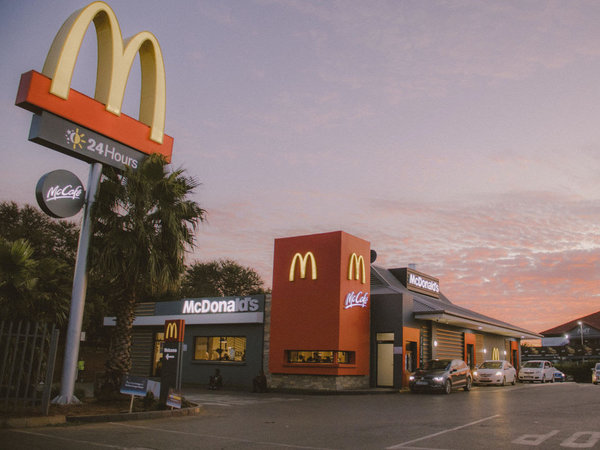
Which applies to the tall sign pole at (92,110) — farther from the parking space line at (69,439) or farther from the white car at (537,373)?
the white car at (537,373)

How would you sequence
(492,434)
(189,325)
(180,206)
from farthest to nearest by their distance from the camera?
(189,325) < (180,206) < (492,434)

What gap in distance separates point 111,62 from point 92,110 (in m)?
1.58

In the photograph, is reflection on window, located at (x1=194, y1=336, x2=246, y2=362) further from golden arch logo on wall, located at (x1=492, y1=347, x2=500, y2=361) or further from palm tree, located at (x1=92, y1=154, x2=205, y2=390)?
golden arch logo on wall, located at (x1=492, y1=347, x2=500, y2=361)

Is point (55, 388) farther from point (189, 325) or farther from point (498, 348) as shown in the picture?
point (498, 348)

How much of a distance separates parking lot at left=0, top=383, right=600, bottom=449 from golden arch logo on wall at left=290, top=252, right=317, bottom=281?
10531 mm

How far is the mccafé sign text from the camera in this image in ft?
91.1

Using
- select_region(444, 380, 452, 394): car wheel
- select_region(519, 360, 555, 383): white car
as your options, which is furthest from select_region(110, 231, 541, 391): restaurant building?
select_region(519, 360, 555, 383): white car

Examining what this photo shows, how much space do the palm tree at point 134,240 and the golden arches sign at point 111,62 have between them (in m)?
2.03

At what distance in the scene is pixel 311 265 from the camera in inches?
1008

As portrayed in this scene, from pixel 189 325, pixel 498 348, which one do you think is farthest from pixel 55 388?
pixel 498 348

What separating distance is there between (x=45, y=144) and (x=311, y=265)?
1421 cm

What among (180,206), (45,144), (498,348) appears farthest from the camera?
(498,348)

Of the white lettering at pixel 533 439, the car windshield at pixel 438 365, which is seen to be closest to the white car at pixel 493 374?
the car windshield at pixel 438 365

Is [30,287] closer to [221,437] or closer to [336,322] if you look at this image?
[221,437]
